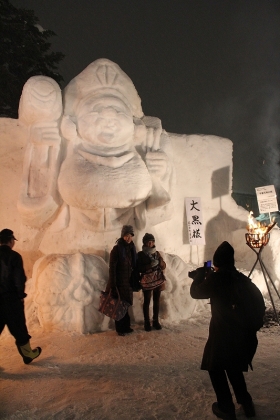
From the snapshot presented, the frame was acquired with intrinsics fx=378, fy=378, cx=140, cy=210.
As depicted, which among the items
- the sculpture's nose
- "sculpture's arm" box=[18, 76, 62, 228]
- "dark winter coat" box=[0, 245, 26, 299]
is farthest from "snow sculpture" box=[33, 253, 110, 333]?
the sculpture's nose

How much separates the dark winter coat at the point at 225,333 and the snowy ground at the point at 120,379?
1.42 ft

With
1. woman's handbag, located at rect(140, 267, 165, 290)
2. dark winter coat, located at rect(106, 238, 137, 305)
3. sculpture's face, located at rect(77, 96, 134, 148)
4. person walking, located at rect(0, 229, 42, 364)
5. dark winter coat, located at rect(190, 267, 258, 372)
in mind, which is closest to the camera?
dark winter coat, located at rect(190, 267, 258, 372)

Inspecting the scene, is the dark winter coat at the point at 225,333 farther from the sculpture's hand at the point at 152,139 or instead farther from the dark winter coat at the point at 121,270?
the sculpture's hand at the point at 152,139

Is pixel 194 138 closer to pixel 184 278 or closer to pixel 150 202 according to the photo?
pixel 150 202

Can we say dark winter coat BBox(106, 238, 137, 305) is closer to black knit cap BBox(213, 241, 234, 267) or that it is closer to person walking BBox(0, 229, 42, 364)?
person walking BBox(0, 229, 42, 364)

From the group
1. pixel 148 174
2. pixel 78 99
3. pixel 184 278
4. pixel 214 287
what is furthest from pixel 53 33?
pixel 214 287

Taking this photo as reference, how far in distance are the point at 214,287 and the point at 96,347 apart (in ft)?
6.36

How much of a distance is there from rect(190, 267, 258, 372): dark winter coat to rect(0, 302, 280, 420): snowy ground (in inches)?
17.0

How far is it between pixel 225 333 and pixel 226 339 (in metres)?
0.04

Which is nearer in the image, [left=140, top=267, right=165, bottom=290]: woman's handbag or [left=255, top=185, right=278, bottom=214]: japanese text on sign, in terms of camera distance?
[left=140, top=267, right=165, bottom=290]: woman's handbag

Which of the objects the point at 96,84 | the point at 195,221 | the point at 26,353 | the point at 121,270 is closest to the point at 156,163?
the point at 195,221

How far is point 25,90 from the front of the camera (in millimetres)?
4988

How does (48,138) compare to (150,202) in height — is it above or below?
above

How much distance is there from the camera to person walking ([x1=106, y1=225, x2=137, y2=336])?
4.30 m
